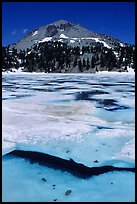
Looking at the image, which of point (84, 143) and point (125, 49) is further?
point (125, 49)

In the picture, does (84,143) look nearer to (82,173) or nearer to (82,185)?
(82,173)

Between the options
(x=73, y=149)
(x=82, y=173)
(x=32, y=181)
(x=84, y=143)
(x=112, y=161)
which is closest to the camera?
(x=32, y=181)

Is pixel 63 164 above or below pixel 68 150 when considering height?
below

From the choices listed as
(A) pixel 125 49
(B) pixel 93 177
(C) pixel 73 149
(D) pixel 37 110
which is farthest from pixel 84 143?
(A) pixel 125 49

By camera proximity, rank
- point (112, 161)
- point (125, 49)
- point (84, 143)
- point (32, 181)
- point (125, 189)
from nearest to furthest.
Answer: point (125, 189) < point (32, 181) < point (112, 161) < point (84, 143) < point (125, 49)

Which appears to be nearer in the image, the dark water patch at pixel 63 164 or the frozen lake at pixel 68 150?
the frozen lake at pixel 68 150

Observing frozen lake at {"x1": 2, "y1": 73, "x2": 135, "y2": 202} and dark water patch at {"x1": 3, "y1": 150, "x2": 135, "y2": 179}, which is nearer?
frozen lake at {"x1": 2, "y1": 73, "x2": 135, "y2": 202}

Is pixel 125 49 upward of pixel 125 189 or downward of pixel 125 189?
upward

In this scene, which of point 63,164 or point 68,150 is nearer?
point 63,164
